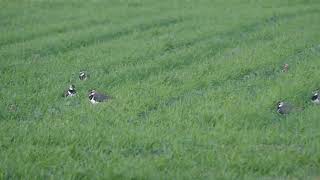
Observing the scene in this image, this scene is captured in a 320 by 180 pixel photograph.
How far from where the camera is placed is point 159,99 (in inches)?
412

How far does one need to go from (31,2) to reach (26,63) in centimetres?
1194

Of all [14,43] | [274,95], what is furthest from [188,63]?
[14,43]

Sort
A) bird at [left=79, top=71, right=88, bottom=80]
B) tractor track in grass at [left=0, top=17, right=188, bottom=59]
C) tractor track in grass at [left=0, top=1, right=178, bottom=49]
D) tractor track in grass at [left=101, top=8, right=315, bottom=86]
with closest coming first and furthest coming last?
bird at [left=79, top=71, right=88, bottom=80], tractor track in grass at [left=101, top=8, right=315, bottom=86], tractor track in grass at [left=0, top=17, right=188, bottom=59], tractor track in grass at [left=0, top=1, right=178, bottom=49]

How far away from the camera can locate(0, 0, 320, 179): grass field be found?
7.38m

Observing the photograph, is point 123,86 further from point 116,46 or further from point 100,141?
point 116,46

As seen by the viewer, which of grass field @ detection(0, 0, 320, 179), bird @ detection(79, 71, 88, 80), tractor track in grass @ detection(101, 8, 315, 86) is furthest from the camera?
tractor track in grass @ detection(101, 8, 315, 86)

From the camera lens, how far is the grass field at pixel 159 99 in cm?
738

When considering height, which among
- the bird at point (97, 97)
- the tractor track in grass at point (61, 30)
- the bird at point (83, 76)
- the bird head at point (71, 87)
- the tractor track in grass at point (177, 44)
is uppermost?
the bird at point (97, 97)

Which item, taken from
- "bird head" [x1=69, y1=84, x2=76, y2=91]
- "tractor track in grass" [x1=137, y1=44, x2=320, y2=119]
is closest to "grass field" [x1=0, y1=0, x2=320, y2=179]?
"tractor track in grass" [x1=137, y1=44, x2=320, y2=119]

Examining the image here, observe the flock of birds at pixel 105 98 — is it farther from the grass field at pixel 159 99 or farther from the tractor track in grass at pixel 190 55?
the tractor track in grass at pixel 190 55

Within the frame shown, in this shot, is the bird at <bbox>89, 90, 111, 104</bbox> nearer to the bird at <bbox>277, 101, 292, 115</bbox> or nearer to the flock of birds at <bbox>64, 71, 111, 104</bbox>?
the flock of birds at <bbox>64, 71, 111, 104</bbox>

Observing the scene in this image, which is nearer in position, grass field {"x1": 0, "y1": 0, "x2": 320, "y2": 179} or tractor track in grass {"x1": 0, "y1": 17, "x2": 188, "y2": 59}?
grass field {"x1": 0, "y1": 0, "x2": 320, "y2": 179}

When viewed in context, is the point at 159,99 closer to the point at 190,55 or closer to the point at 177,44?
the point at 190,55

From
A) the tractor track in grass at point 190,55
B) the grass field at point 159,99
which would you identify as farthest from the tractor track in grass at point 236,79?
the tractor track in grass at point 190,55
